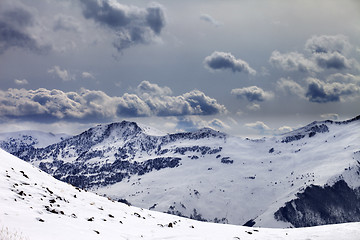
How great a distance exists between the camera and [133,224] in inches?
1013

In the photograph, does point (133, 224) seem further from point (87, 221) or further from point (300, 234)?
point (300, 234)

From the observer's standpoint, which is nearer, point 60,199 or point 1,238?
point 1,238

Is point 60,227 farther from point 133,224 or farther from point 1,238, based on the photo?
point 133,224

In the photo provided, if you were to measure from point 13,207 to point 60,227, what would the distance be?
409 cm

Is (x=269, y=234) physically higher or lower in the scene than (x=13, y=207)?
lower

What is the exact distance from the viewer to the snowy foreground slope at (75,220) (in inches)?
713

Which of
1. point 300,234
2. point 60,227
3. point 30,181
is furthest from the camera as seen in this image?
point 30,181

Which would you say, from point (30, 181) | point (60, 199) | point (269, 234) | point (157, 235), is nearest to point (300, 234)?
point (269, 234)

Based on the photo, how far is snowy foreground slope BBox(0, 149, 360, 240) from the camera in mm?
18116

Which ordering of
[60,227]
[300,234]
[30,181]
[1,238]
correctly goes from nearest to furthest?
[1,238] < [60,227] < [300,234] < [30,181]

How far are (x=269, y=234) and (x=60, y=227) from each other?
17825mm

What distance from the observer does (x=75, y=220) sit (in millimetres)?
21844

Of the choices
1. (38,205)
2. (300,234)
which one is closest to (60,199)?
(38,205)

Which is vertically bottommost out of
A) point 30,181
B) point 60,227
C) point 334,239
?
point 334,239
